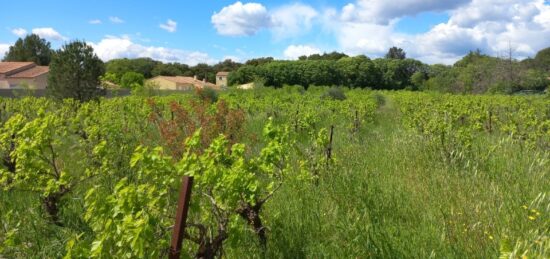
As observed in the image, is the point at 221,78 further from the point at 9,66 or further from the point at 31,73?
the point at 9,66

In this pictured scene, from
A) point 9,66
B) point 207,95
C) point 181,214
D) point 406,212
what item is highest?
point 9,66

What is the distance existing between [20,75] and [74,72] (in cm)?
4386

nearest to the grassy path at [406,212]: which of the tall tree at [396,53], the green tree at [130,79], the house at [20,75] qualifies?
the house at [20,75]

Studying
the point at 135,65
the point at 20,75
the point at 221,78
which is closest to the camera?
the point at 20,75

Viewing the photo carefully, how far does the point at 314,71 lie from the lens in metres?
74.2

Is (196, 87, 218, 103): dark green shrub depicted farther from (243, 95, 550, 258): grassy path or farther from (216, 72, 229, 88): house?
(216, 72, 229, 88): house

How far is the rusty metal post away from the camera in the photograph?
7.05 ft

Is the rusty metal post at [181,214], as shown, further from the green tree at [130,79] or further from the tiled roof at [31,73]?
the green tree at [130,79]

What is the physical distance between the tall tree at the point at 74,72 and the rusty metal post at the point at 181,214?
13673 millimetres

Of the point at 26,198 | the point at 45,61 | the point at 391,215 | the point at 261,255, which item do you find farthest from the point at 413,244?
the point at 45,61

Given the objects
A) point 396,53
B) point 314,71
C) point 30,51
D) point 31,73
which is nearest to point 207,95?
point 31,73

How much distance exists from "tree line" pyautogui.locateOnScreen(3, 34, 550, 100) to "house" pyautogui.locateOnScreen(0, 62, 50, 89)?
2776mm

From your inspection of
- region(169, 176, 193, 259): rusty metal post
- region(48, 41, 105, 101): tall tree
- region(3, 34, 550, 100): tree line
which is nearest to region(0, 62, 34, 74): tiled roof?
region(3, 34, 550, 100): tree line

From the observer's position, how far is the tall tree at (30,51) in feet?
231
